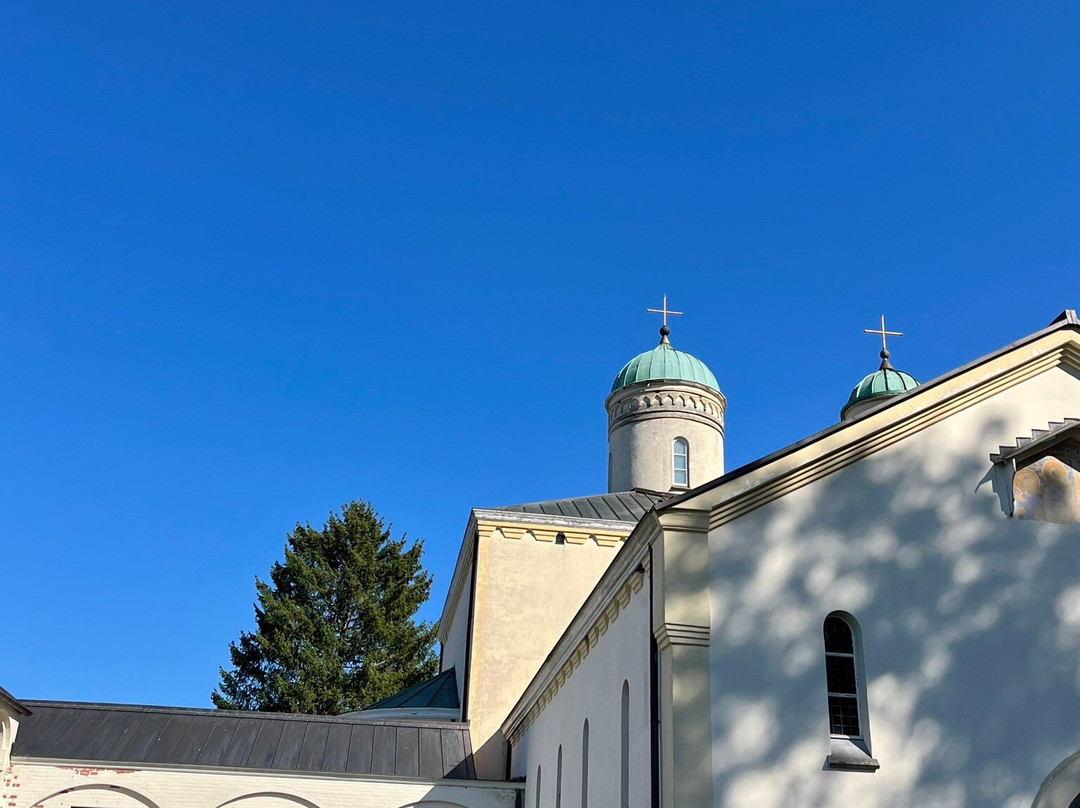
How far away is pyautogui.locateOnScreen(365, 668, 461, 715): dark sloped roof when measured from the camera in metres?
25.2

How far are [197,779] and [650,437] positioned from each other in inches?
546

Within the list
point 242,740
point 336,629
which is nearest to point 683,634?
point 242,740

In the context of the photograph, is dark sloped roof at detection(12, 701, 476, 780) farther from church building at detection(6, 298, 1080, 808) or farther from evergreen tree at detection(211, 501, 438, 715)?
evergreen tree at detection(211, 501, 438, 715)

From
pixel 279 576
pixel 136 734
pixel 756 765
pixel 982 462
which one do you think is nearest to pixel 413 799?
pixel 136 734

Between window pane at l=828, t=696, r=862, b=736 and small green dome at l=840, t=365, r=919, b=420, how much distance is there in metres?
20.0

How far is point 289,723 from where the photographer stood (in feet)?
70.8

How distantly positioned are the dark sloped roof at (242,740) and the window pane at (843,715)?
36.7 ft

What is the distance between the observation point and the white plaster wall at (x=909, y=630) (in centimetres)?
1067

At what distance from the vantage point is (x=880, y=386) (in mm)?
30469

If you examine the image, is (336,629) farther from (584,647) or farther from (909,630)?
(909,630)

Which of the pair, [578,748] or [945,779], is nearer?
[945,779]

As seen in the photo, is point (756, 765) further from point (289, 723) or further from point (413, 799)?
point (289, 723)

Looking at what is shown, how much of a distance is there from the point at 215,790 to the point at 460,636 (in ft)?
25.3

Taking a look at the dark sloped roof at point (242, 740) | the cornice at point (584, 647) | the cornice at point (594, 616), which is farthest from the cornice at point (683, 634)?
the dark sloped roof at point (242, 740)
